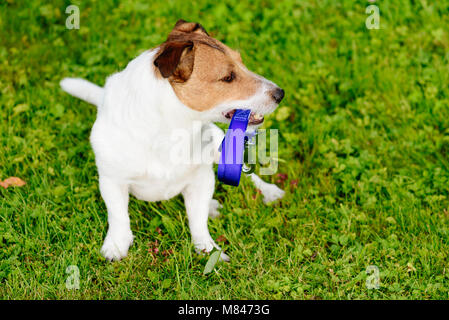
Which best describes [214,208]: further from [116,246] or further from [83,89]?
[83,89]

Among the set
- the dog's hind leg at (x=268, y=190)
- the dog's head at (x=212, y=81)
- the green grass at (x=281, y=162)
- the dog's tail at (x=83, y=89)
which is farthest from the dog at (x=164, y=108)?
the dog's tail at (x=83, y=89)

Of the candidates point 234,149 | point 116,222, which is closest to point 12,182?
point 116,222

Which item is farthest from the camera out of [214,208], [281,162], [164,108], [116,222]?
[281,162]

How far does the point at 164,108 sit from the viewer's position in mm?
3008

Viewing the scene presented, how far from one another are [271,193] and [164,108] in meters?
1.37

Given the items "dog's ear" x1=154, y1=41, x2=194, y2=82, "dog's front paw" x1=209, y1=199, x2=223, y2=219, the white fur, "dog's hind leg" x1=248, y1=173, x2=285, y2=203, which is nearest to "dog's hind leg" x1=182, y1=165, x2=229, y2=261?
the white fur

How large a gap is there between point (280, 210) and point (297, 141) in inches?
31.6

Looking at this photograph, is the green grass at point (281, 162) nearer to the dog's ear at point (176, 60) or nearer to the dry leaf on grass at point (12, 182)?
the dry leaf on grass at point (12, 182)

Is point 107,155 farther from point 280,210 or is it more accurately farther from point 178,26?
point 280,210

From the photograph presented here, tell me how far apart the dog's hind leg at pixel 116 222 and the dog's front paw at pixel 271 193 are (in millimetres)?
1076

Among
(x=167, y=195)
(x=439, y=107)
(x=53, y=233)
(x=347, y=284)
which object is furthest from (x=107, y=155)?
(x=439, y=107)

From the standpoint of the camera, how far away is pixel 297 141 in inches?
175

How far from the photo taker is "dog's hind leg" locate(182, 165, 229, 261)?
3.53 metres

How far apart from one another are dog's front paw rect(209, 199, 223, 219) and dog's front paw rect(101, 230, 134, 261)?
673 millimetres
